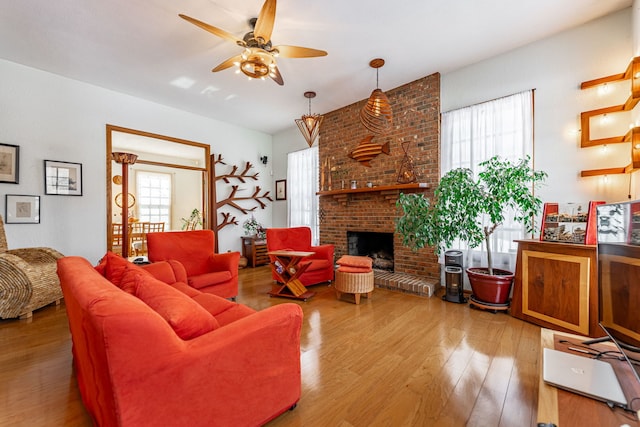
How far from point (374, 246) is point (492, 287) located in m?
2.13

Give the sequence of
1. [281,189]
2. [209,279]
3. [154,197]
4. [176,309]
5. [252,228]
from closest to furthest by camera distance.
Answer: [176,309]
[209,279]
[252,228]
[281,189]
[154,197]

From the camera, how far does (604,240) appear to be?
1162mm

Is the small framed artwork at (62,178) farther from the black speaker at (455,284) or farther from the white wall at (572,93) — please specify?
the white wall at (572,93)

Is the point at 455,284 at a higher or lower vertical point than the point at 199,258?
lower

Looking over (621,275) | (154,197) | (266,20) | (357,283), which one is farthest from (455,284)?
(154,197)

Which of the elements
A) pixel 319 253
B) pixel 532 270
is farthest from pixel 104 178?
pixel 532 270

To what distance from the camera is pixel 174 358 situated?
1018 mm

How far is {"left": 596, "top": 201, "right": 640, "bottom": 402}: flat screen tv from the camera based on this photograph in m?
0.96

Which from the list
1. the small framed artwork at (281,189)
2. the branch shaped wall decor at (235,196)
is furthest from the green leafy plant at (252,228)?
the small framed artwork at (281,189)

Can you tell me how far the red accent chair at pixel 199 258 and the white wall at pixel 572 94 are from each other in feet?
12.7

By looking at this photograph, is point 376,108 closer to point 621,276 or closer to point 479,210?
point 479,210

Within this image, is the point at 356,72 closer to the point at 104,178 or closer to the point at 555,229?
the point at 555,229

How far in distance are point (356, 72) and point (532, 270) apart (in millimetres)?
3199

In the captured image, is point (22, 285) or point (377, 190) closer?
point (22, 285)
